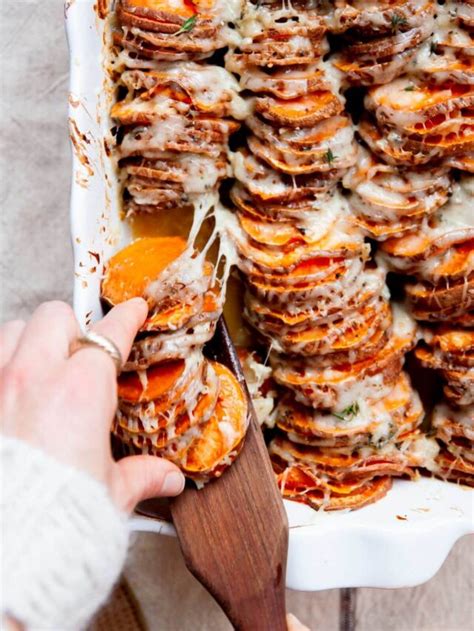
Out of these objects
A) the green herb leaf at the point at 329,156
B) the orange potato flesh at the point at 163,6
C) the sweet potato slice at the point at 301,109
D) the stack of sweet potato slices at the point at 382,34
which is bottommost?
the green herb leaf at the point at 329,156

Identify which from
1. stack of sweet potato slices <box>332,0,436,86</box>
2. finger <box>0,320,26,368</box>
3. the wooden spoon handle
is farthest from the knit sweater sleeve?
stack of sweet potato slices <box>332,0,436,86</box>

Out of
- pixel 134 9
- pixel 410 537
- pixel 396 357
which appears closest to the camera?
pixel 134 9

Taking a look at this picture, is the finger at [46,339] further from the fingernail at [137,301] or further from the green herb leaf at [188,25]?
the green herb leaf at [188,25]

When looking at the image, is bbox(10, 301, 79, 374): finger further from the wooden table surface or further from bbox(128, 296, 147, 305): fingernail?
the wooden table surface

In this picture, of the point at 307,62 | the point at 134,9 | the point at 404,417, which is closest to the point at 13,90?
the point at 134,9

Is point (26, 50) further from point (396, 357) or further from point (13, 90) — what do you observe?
point (396, 357)

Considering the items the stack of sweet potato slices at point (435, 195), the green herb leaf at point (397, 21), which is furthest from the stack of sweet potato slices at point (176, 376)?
the green herb leaf at point (397, 21)
